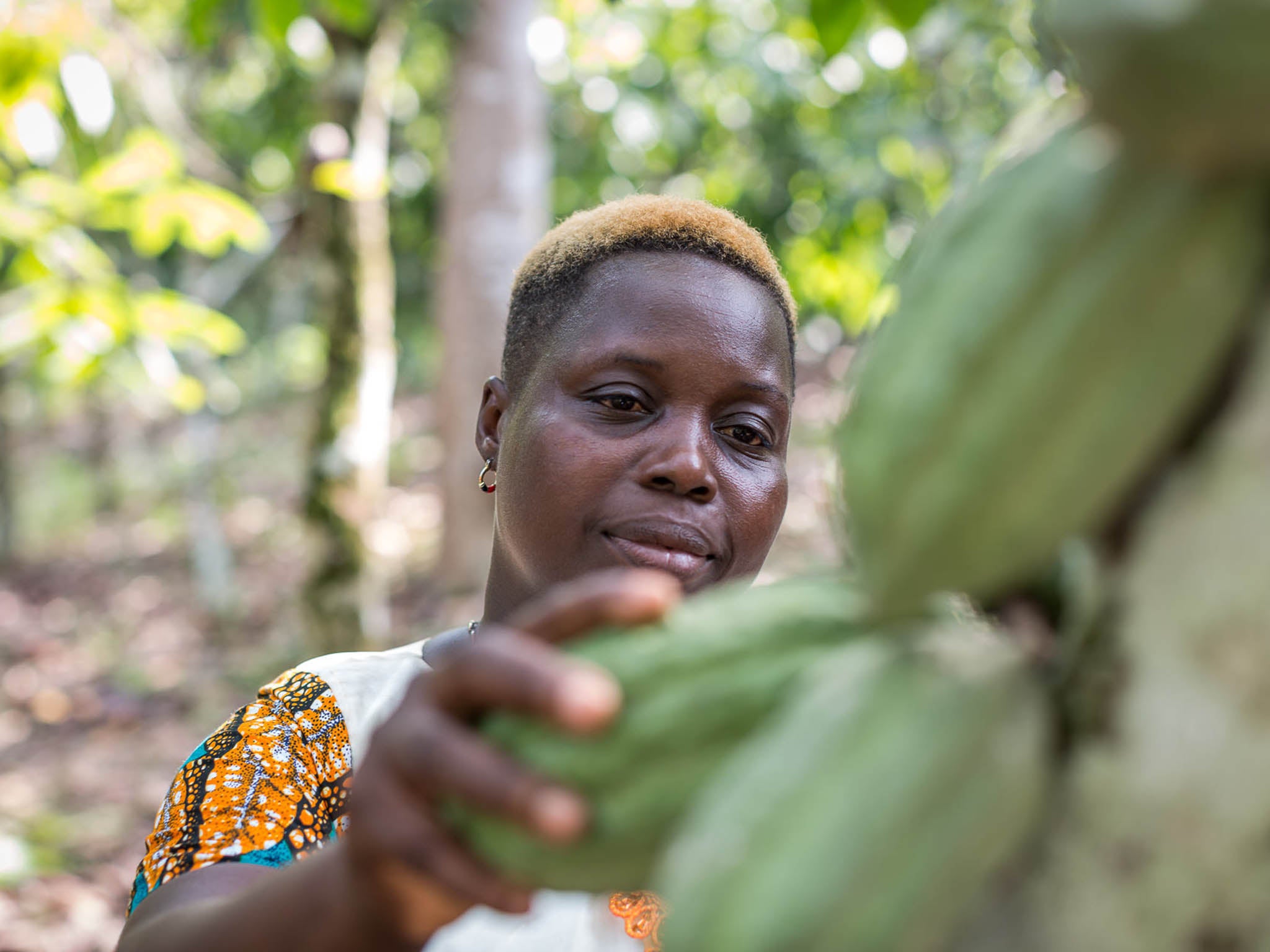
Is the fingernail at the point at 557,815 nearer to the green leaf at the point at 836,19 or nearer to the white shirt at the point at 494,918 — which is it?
the white shirt at the point at 494,918

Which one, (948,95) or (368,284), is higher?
(948,95)

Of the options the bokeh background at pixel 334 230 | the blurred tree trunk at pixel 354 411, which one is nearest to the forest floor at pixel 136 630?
the bokeh background at pixel 334 230

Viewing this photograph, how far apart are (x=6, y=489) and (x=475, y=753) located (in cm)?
1020

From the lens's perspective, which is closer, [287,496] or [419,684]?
[419,684]

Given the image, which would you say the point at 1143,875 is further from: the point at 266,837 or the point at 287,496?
the point at 287,496

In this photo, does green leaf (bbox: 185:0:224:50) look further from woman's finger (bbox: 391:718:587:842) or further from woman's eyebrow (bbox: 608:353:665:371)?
woman's finger (bbox: 391:718:587:842)

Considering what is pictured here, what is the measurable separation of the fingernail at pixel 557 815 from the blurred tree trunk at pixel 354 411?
331 cm

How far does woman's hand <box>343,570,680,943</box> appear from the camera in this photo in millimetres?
555

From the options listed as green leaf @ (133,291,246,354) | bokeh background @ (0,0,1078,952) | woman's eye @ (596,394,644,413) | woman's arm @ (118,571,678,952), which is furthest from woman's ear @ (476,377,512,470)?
green leaf @ (133,291,246,354)

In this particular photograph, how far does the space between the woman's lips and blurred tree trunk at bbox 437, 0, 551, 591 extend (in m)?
3.08

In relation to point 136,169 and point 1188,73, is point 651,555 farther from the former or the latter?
point 136,169

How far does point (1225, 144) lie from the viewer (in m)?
0.45

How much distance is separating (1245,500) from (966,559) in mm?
121

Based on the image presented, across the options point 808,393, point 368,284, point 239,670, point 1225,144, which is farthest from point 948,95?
point 1225,144
